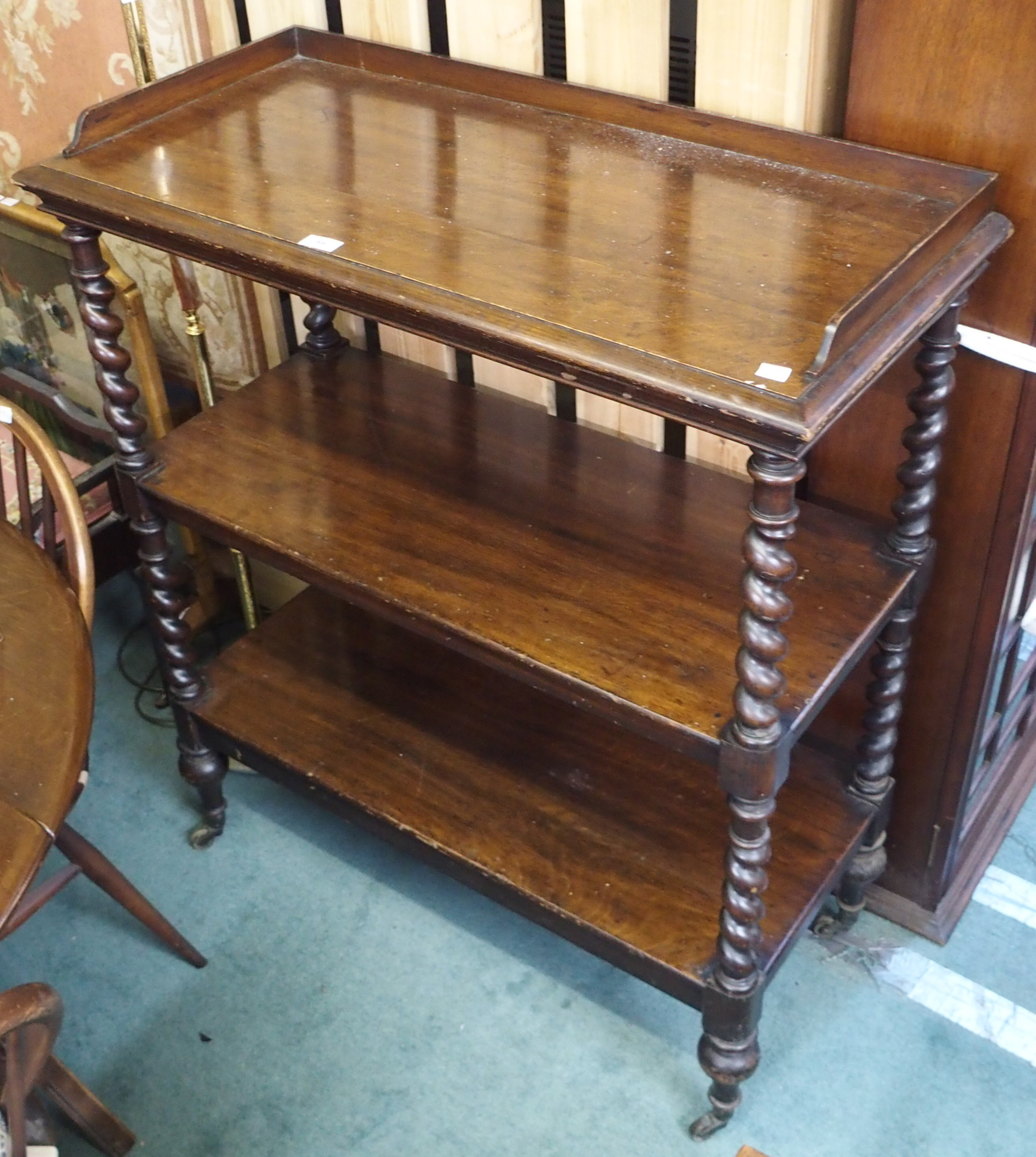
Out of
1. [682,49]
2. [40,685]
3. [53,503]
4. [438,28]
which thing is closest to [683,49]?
[682,49]

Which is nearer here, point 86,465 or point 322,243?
point 322,243

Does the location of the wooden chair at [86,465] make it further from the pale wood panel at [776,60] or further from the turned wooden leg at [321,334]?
the pale wood panel at [776,60]

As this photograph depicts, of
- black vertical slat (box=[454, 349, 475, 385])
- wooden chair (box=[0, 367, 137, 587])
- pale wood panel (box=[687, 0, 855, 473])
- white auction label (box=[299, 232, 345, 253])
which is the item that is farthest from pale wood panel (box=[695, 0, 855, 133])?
wooden chair (box=[0, 367, 137, 587])

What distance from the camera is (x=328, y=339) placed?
7.62 feet

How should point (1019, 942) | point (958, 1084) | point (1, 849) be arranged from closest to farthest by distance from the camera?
point (1, 849), point (958, 1084), point (1019, 942)

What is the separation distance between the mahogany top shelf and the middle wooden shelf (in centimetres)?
41

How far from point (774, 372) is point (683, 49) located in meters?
0.66

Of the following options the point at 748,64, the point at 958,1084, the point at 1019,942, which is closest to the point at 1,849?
the point at 748,64

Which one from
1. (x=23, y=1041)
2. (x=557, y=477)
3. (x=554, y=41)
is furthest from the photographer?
(x=557, y=477)

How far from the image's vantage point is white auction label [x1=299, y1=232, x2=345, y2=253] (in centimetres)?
159

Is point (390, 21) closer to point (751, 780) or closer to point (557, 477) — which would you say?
point (557, 477)

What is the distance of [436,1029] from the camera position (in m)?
2.14

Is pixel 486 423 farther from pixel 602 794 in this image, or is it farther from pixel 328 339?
pixel 602 794

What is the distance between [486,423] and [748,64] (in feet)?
2.20
